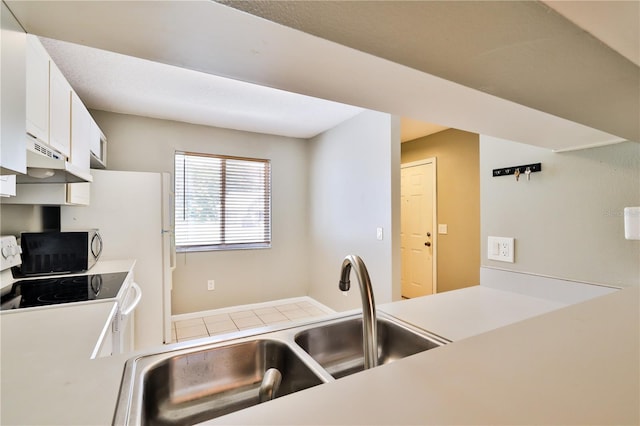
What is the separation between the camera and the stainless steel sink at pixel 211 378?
2.40ft

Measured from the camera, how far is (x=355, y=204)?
3.22 meters

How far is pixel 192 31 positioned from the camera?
0.52 metres

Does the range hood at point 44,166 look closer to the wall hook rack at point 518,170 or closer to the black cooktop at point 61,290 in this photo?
the black cooktop at point 61,290

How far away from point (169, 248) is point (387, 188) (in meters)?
2.21

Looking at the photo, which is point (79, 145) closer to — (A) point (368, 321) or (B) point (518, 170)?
(A) point (368, 321)

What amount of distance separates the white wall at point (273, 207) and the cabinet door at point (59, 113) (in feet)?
4.89

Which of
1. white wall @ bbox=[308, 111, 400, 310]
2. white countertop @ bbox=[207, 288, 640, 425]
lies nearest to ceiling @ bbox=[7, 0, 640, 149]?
white countertop @ bbox=[207, 288, 640, 425]

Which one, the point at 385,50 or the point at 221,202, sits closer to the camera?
the point at 385,50

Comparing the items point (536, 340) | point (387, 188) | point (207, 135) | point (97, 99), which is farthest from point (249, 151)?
point (536, 340)

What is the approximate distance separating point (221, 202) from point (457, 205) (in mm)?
3083

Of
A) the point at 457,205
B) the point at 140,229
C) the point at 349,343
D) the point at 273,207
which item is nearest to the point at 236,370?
the point at 349,343

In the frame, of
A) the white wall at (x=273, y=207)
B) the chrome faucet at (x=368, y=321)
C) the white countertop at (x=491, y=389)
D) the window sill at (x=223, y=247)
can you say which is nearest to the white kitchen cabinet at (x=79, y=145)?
the white wall at (x=273, y=207)

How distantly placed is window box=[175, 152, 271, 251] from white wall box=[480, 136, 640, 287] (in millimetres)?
2912

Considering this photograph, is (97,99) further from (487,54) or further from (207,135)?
(487,54)
